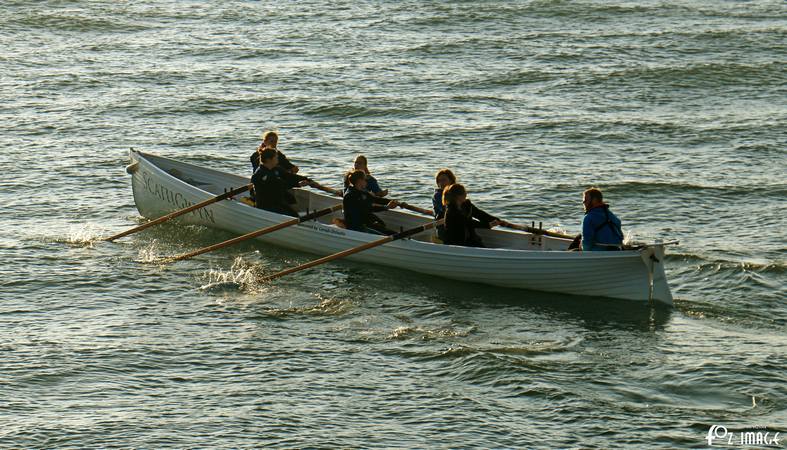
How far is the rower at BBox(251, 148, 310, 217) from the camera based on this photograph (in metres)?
21.1

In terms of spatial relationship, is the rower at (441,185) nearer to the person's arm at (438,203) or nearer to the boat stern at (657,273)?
the person's arm at (438,203)

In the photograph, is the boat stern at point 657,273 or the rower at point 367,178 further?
the rower at point 367,178

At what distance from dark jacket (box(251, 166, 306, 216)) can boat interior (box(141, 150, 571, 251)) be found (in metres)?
0.33

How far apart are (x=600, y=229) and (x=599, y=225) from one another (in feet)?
0.29

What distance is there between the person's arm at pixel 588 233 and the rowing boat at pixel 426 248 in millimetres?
148

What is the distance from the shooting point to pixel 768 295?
18984 mm

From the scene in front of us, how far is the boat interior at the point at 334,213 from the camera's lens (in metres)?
19.4

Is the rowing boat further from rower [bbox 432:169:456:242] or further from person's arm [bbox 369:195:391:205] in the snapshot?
person's arm [bbox 369:195:391:205]

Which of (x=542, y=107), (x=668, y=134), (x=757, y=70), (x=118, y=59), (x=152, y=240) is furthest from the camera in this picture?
(x=118, y=59)

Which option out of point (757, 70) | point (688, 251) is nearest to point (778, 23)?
point (757, 70)

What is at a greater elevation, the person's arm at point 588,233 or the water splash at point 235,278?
the person's arm at point 588,233

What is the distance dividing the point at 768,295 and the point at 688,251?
2392 mm

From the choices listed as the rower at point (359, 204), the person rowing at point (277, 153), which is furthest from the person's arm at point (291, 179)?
the rower at point (359, 204)

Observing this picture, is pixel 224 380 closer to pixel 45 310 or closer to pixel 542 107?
pixel 45 310
